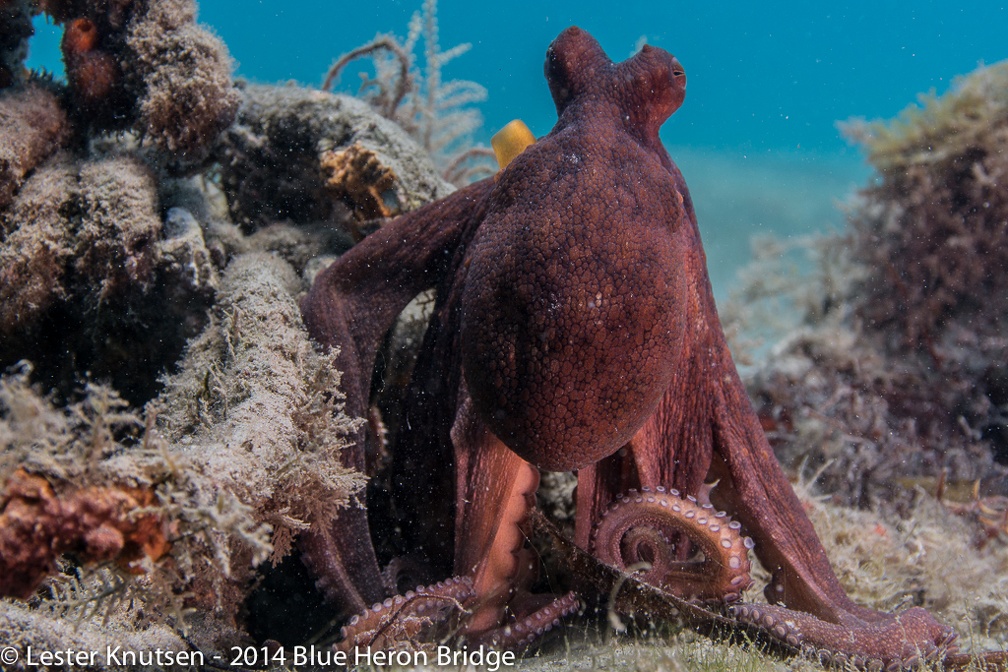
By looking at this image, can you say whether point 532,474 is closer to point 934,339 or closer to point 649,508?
point 649,508

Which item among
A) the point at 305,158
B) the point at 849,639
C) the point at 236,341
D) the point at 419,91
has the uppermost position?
the point at 419,91

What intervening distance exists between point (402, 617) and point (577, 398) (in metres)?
0.98

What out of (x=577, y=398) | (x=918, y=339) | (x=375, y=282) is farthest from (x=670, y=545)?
(x=918, y=339)

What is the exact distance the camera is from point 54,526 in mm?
1146

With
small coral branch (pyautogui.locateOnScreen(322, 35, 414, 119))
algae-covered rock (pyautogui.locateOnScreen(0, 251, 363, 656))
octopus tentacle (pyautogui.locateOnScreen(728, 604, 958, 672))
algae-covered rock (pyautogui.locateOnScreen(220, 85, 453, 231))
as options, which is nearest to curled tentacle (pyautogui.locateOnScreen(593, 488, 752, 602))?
octopus tentacle (pyautogui.locateOnScreen(728, 604, 958, 672))

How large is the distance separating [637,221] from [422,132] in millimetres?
3848

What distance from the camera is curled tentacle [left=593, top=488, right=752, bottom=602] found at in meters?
2.15

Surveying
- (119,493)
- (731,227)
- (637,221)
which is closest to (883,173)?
(637,221)

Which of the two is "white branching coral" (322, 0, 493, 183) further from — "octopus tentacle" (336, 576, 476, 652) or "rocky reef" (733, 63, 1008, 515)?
"octopus tentacle" (336, 576, 476, 652)

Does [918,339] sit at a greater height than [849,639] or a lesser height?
greater

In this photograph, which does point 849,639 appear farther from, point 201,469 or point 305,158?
point 305,158

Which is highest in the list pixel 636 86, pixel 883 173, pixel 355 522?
pixel 883 173

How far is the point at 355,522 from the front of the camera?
2.45 m

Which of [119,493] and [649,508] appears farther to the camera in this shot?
[649,508]
